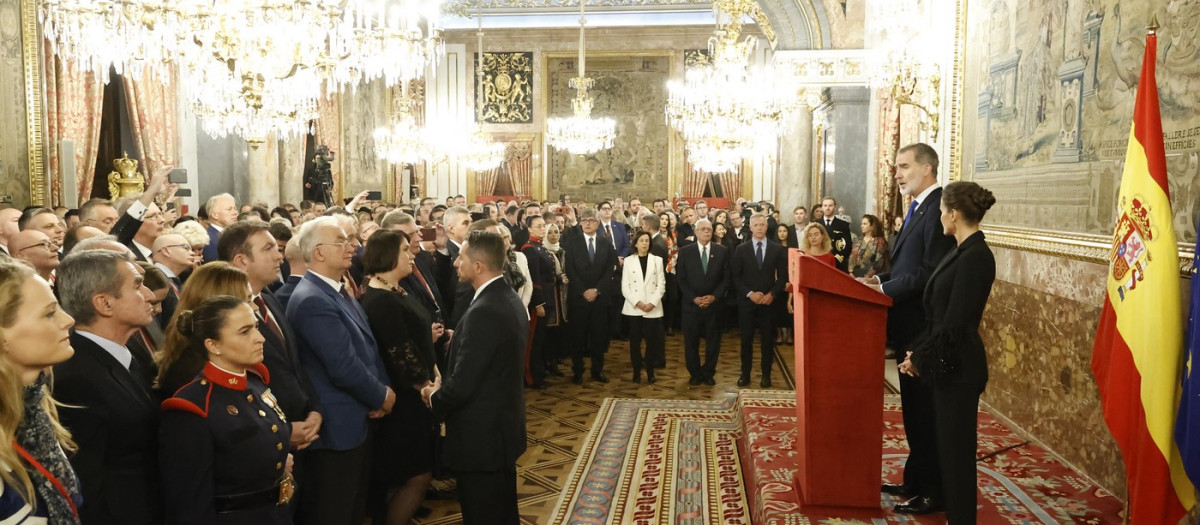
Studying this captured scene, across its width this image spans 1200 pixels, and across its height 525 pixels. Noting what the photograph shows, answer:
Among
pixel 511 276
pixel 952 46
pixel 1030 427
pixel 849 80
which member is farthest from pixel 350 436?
pixel 849 80

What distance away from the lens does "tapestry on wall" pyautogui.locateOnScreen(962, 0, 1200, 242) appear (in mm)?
3600

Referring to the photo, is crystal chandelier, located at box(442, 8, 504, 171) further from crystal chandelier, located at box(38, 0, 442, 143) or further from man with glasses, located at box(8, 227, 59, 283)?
man with glasses, located at box(8, 227, 59, 283)

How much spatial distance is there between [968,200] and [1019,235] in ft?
7.24

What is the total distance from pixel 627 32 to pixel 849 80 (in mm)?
10394

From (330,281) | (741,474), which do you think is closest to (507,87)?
(741,474)

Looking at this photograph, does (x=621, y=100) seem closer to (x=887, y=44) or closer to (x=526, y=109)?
(x=526, y=109)

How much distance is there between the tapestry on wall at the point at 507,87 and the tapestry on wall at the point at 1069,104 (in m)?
16.1

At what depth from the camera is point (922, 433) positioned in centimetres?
384

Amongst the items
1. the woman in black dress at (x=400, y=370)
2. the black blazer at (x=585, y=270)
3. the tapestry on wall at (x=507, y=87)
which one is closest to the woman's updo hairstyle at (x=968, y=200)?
the woman in black dress at (x=400, y=370)

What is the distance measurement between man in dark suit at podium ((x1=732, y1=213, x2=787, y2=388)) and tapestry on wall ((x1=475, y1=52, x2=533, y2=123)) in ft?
46.5

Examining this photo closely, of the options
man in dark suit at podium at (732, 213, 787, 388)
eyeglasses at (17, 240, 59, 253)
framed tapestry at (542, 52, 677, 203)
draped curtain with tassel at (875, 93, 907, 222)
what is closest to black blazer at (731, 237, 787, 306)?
man in dark suit at podium at (732, 213, 787, 388)

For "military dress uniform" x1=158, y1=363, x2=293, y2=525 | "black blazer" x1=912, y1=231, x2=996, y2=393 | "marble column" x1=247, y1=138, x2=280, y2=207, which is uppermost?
"marble column" x1=247, y1=138, x2=280, y2=207

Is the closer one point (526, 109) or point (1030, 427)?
point (1030, 427)

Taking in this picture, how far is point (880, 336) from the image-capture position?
12.0 ft
